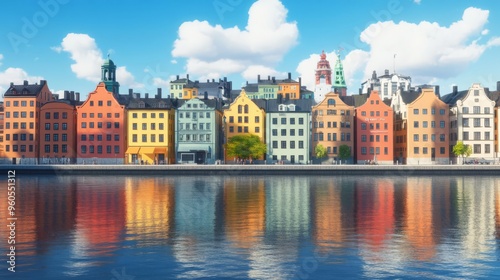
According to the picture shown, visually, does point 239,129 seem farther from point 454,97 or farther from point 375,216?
point 375,216

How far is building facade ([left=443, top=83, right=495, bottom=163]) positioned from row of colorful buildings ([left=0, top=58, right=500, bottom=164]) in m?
→ 0.23

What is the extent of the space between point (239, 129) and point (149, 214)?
293 ft

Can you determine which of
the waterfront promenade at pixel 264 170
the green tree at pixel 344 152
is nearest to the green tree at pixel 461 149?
the waterfront promenade at pixel 264 170

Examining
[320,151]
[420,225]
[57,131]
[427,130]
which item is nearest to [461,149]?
[427,130]

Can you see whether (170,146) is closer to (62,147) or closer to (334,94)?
(62,147)

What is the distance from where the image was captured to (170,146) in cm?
13812

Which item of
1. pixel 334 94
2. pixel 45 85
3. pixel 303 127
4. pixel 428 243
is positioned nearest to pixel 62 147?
pixel 45 85

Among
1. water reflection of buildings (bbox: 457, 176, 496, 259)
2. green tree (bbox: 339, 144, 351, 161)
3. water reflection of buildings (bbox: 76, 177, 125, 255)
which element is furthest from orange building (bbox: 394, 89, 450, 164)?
water reflection of buildings (bbox: 76, 177, 125, 255)

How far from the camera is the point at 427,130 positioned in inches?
5281

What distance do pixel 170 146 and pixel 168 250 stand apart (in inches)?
4174

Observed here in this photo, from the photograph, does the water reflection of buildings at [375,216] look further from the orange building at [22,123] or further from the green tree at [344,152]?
the orange building at [22,123]

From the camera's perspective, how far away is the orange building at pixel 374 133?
135375mm

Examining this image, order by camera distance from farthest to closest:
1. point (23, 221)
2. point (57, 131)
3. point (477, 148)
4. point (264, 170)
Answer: point (57, 131) → point (477, 148) → point (264, 170) → point (23, 221)

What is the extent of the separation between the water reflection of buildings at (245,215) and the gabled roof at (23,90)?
81870mm
